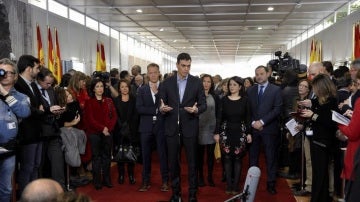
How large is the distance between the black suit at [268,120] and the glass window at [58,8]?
6456mm

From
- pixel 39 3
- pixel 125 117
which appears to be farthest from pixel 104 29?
pixel 125 117

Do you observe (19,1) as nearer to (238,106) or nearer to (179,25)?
(238,106)

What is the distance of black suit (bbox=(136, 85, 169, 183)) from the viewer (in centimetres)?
462

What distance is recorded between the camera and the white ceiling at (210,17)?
9.41 metres

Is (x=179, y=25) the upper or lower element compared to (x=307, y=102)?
upper

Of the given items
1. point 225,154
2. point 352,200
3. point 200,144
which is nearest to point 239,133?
point 225,154

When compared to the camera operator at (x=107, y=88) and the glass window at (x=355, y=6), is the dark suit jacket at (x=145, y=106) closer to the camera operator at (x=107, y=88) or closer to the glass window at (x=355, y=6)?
the camera operator at (x=107, y=88)

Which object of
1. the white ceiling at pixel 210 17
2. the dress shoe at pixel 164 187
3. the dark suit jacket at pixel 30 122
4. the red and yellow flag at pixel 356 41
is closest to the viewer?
the dark suit jacket at pixel 30 122

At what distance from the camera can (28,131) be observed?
142 inches

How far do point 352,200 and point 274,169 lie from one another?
221 centimetres

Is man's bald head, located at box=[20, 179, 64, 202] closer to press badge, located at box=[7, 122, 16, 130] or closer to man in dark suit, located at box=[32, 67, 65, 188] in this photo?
press badge, located at box=[7, 122, 16, 130]

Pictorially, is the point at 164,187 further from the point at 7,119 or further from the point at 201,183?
the point at 7,119

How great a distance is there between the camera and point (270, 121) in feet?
14.7

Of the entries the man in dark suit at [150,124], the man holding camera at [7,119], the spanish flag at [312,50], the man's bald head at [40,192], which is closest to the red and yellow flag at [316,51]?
the spanish flag at [312,50]
